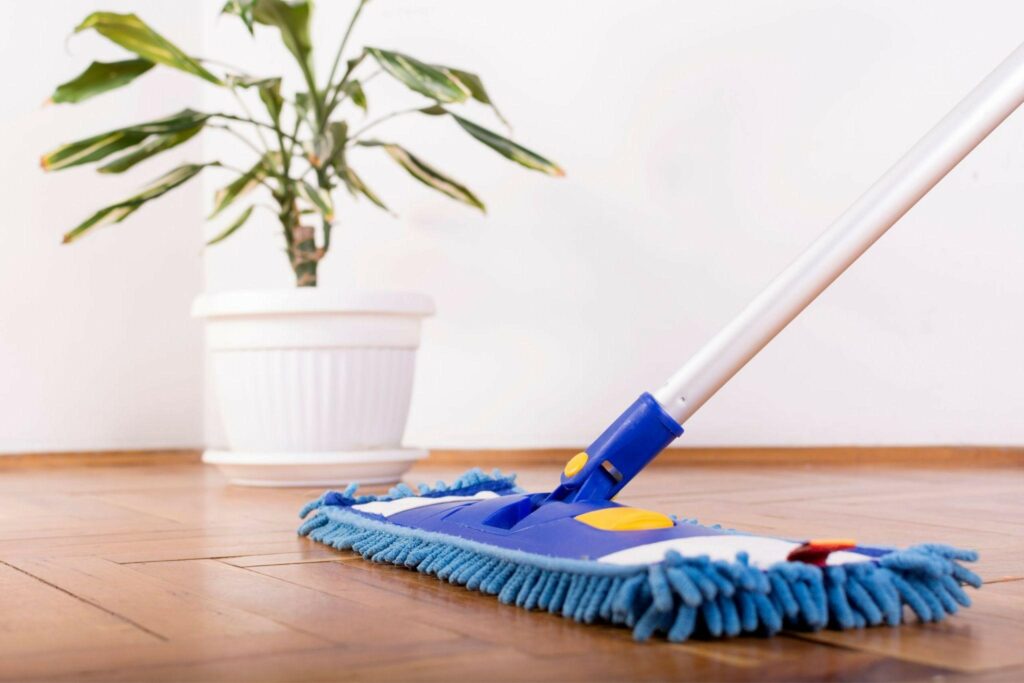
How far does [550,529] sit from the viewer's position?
690 mm

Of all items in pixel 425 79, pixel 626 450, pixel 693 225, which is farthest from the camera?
pixel 693 225

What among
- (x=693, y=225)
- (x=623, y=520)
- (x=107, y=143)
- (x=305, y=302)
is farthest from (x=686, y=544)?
(x=693, y=225)

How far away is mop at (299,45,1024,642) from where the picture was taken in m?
0.56

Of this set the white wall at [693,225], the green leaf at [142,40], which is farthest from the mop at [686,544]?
the white wall at [693,225]

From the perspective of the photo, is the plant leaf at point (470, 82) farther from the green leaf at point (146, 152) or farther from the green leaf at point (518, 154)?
the green leaf at point (146, 152)

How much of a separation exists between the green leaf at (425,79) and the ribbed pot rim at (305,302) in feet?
0.90

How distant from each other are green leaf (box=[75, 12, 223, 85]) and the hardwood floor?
66 cm

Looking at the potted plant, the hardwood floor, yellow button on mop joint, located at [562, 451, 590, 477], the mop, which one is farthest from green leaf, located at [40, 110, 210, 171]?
yellow button on mop joint, located at [562, 451, 590, 477]

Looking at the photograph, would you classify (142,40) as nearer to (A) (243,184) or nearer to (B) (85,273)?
(A) (243,184)

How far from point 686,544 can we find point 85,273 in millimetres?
1894

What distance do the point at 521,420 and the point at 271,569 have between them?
4.42ft

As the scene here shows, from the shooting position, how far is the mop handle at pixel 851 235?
77cm

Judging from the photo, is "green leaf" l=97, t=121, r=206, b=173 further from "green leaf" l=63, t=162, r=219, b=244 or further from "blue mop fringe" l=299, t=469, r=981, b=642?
"blue mop fringe" l=299, t=469, r=981, b=642

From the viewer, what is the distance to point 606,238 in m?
2.13
